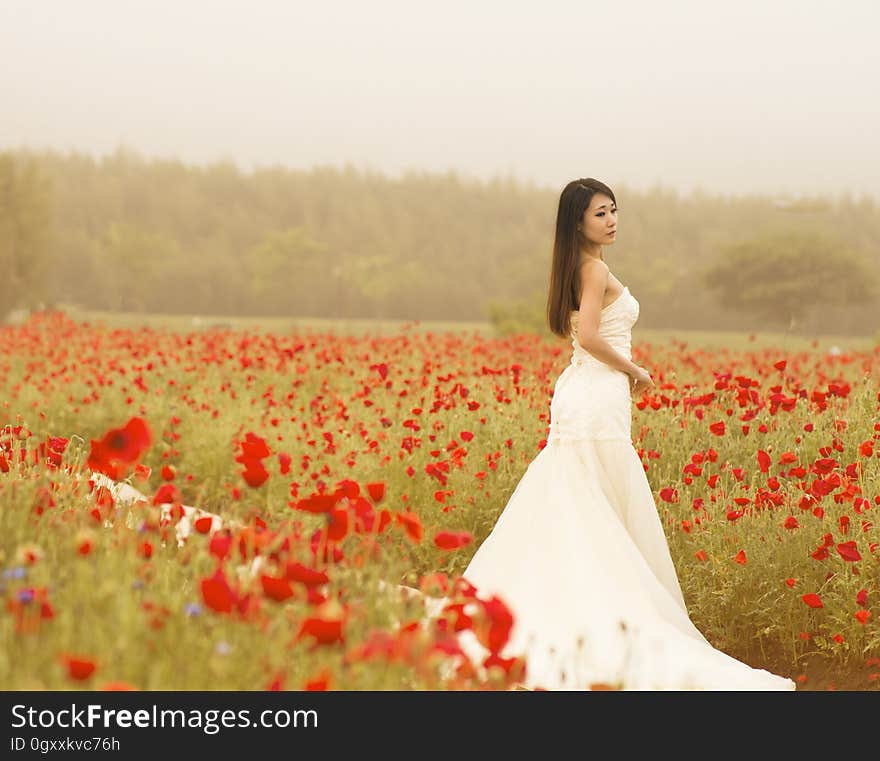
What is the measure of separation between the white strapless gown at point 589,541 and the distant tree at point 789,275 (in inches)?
1353

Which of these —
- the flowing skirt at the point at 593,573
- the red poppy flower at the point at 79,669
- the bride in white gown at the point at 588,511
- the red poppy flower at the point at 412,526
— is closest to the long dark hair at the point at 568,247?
the bride in white gown at the point at 588,511

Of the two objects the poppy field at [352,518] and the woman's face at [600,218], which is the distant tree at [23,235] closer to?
the poppy field at [352,518]

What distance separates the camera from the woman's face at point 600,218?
488 cm

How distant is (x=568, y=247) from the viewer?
16.3 ft

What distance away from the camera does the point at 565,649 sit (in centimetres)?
451

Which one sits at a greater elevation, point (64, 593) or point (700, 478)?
point (64, 593)

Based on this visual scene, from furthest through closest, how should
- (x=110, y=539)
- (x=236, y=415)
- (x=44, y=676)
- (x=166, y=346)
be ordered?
(x=166, y=346) < (x=236, y=415) < (x=110, y=539) < (x=44, y=676)

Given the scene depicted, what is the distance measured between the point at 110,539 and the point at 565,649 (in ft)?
7.11

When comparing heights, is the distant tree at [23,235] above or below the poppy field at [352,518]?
above

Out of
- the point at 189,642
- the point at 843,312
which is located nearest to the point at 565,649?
the point at 189,642

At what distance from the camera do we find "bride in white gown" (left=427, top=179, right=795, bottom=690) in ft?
15.4

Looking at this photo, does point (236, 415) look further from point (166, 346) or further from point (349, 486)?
point (349, 486)

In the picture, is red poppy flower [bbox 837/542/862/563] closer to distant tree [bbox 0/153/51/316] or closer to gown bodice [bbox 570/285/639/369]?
gown bodice [bbox 570/285/639/369]

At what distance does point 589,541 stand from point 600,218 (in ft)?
5.21
